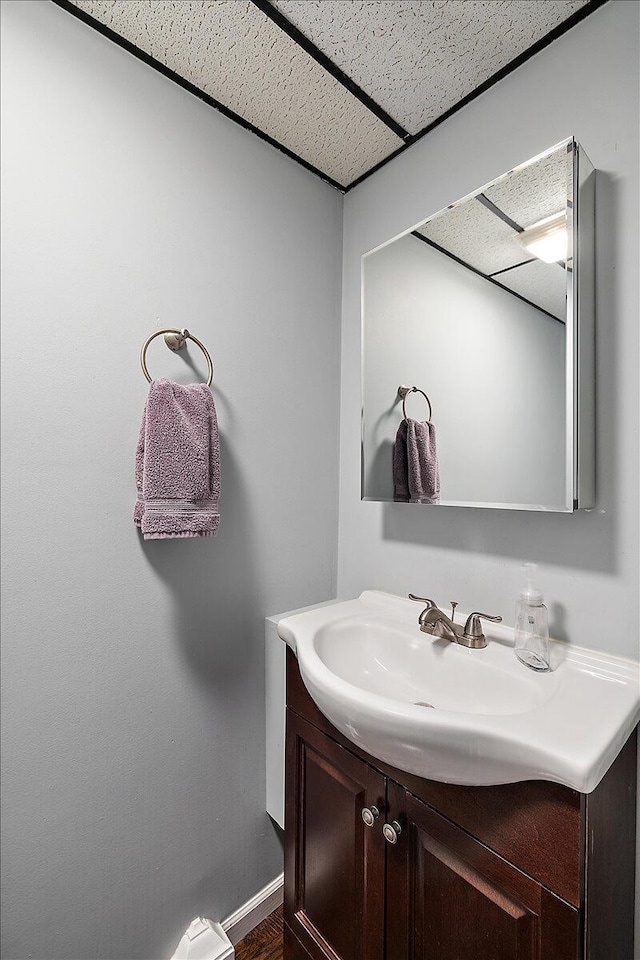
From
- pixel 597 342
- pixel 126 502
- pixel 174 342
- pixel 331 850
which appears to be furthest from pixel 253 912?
pixel 597 342

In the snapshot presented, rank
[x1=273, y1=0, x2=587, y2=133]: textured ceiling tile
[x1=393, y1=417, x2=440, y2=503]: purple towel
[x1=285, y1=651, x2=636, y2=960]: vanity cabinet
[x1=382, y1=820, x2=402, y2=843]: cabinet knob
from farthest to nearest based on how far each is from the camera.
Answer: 1. [x1=393, y1=417, x2=440, y2=503]: purple towel
2. [x1=273, y1=0, x2=587, y2=133]: textured ceiling tile
3. [x1=382, y1=820, x2=402, y2=843]: cabinet knob
4. [x1=285, y1=651, x2=636, y2=960]: vanity cabinet

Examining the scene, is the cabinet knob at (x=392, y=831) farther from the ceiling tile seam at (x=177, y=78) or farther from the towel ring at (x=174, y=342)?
the ceiling tile seam at (x=177, y=78)

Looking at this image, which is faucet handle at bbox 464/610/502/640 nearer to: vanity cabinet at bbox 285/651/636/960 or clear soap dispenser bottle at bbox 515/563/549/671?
clear soap dispenser bottle at bbox 515/563/549/671

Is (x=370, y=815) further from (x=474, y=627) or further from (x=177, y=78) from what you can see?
(x=177, y=78)

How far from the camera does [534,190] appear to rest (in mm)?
1025

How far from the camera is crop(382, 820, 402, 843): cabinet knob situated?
907 millimetres

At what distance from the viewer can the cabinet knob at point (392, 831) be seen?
907 mm

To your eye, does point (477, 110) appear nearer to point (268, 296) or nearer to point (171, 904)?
point (268, 296)

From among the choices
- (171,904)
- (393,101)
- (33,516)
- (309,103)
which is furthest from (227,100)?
(171,904)

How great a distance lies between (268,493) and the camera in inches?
54.8

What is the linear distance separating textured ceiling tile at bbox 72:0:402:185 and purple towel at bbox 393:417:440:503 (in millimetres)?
→ 845

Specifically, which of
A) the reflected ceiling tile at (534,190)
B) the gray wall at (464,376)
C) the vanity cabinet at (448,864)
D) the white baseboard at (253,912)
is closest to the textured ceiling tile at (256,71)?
the gray wall at (464,376)

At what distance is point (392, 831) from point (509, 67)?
1730 millimetres

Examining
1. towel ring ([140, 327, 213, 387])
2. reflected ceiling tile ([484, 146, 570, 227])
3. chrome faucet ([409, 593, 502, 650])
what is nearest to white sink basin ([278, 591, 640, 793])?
chrome faucet ([409, 593, 502, 650])
